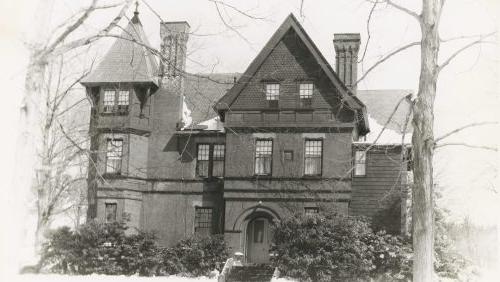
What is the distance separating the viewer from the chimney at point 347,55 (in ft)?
105

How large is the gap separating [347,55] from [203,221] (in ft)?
38.2

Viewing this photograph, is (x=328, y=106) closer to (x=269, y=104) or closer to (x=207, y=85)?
(x=269, y=104)

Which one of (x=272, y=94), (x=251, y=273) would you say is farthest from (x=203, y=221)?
(x=272, y=94)

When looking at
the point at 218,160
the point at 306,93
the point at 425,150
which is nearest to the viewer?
the point at 425,150

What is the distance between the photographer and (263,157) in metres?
29.4

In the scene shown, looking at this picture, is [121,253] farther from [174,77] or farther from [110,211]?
[174,77]

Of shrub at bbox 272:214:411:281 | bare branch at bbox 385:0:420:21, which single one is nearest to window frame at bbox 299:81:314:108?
shrub at bbox 272:214:411:281

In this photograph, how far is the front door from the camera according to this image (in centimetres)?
2927

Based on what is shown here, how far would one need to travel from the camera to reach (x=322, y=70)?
29.1 metres

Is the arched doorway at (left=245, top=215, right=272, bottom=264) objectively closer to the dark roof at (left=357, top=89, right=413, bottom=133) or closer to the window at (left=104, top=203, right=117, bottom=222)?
the window at (left=104, top=203, right=117, bottom=222)

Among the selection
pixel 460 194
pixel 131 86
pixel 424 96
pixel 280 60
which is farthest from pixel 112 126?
pixel 460 194

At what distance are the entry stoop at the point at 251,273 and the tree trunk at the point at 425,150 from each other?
12.8m

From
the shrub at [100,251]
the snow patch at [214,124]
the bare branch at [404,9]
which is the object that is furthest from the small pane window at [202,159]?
the bare branch at [404,9]

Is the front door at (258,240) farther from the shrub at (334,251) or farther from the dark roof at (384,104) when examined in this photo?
the dark roof at (384,104)
